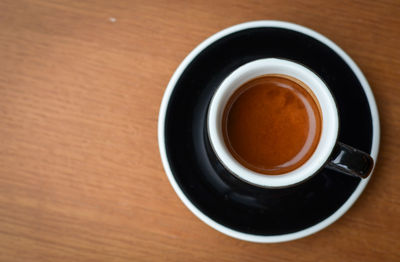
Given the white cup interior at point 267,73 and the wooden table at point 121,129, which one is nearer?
the white cup interior at point 267,73

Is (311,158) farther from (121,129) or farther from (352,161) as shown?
(121,129)

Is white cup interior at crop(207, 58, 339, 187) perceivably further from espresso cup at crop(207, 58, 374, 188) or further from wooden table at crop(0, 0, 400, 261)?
wooden table at crop(0, 0, 400, 261)

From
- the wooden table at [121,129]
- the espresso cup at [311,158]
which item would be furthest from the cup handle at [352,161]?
the wooden table at [121,129]

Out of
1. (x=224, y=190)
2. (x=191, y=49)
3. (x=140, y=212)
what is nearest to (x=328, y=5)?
(x=191, y=49)

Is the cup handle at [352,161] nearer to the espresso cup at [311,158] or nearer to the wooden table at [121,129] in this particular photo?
the espresso cup at [311,158]

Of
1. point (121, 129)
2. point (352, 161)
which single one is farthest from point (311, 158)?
point (121, 129)
